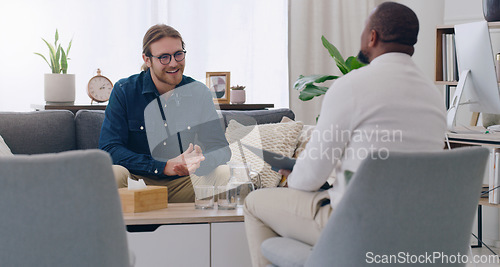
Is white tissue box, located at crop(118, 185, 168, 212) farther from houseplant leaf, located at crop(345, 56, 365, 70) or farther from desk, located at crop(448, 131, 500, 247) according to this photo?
Result: houseplant leaf, located at crop(345, 56, 365, 70)

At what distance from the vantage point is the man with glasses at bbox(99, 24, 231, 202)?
2.61 m

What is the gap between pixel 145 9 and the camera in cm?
412

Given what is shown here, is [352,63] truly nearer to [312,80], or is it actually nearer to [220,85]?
[312,80]

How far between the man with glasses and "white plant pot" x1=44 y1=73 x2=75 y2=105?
63 cm

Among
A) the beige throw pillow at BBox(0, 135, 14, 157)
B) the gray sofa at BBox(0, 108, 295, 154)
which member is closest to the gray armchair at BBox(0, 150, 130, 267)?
the beige throw pillow at BBox(0, 135, 14, 157)

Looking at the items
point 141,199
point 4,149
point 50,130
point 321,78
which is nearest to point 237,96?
point 321,78

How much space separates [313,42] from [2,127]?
8.00 ft

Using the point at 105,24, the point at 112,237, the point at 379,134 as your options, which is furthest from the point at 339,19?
the point at 112,237

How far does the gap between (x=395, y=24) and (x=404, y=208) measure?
58 centimetres

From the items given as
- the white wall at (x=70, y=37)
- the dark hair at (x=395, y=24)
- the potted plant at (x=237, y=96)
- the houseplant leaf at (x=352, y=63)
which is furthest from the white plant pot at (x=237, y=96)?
the dark hair at (x=395, y=24)

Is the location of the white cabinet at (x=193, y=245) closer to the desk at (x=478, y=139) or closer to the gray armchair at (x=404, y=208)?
the gray armchair at (x=404, y=208)

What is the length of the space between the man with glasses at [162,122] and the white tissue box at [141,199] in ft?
1.43

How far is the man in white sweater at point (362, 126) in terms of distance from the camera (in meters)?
1.49

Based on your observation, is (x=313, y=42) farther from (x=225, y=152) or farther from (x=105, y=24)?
(x=225, y=152)
